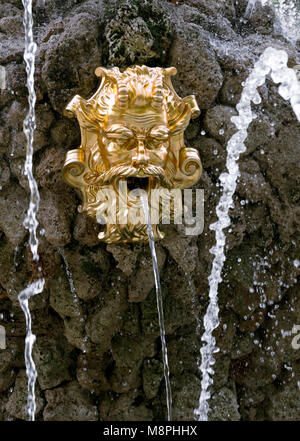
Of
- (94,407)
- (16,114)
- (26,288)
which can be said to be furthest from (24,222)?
(94,407)

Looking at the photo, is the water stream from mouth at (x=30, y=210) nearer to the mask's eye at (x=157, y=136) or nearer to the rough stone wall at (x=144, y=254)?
the rough stone wall at (x=144, y=254)

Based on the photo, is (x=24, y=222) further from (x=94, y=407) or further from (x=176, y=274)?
(x=94, y=407)

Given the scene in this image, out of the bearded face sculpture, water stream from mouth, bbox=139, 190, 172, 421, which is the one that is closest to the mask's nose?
the bearded face sculpture

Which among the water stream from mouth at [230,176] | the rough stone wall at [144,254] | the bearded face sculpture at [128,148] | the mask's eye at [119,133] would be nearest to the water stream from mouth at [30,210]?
the rough stone wall at [144,254]

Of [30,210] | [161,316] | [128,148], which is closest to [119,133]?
[128,148]

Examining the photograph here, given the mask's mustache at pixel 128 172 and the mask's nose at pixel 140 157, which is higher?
the mask's nose at pixel 140 157

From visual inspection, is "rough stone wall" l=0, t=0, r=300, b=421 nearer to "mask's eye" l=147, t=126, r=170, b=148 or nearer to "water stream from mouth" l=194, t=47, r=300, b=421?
"water stream from mouth" l=194, t=47, r=300, b=421

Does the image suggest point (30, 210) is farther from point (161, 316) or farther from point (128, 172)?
point (161, 316)
